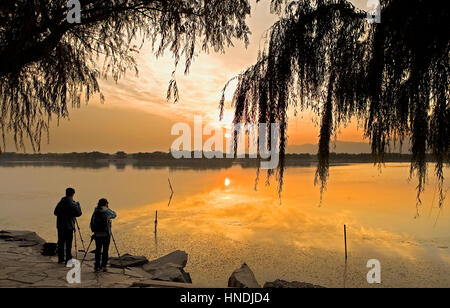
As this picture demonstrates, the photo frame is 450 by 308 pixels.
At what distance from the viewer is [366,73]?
2984mm

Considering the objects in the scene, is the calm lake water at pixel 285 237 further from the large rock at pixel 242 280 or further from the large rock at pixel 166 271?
the large rock at pixel 166 271

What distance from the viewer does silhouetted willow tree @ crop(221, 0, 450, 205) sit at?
2.61 m

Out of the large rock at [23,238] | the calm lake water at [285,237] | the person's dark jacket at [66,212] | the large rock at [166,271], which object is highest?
the person's dark jacket at [66,212]

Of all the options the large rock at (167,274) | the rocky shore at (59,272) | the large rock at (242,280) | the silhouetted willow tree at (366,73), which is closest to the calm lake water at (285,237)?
the large rock at (242,280)

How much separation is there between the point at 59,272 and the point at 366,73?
26.1 feet

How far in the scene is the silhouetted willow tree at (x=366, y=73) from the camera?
2.61 meters

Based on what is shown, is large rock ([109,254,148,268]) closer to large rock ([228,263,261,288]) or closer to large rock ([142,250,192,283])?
large rock ([142,250,192,283])

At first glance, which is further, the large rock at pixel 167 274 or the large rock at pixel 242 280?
the large rock at pixel 242 280

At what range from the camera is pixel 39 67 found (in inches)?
221

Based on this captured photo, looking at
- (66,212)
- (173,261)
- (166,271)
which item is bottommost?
→ (173,261)

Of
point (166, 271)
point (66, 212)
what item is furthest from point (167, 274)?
point (66, 212)

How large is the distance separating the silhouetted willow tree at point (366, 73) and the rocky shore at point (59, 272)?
197 inches

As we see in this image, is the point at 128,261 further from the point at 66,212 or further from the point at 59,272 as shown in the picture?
the point at 66,212
